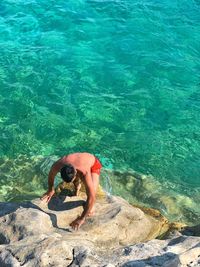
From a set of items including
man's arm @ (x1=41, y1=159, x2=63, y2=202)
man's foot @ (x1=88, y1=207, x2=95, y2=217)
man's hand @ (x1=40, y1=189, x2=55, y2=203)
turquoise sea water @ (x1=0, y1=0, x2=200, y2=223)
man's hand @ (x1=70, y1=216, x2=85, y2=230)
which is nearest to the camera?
man's hand @ (x1=70, y1=216, x2=85, y2=230)

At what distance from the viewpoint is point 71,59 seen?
16.5m

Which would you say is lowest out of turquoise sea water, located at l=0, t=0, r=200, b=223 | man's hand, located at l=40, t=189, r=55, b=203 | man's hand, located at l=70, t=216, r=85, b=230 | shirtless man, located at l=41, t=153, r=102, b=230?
turquoise sea water, located at l=0, t=0, r=200, b=223

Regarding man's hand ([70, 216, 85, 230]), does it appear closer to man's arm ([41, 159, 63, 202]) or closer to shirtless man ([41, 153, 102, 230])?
shirtless man ([41, 153, 102, 230])

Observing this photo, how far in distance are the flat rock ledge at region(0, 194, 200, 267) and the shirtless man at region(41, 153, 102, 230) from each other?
6.6 inches

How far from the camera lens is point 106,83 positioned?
15.5 meters

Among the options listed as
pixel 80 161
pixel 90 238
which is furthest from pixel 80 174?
pixel 90 238

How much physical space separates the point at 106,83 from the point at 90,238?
8.48 metres

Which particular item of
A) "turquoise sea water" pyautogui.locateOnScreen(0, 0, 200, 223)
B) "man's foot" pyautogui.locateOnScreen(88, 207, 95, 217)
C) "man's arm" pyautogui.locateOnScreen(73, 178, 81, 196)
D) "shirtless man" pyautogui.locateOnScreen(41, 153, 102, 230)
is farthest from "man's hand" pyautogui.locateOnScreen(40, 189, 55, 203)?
"turquoise sea water" pyautogui.locateOnScreen(0, 0, 200, 223)

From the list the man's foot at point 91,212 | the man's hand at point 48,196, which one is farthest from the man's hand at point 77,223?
the man's hand at point 48,196

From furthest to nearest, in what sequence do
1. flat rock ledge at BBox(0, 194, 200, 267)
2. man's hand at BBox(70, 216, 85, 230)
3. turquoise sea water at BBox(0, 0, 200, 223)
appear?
1. turquoise sea water at BBox(0, 0, 200, 223)
2. man's hand at BBox(70, 216, 85, 230)
3. flat rock ledge at BBox(0, 194, 200, 267)

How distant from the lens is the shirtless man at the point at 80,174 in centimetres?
782

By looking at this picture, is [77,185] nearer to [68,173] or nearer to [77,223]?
[77,223]

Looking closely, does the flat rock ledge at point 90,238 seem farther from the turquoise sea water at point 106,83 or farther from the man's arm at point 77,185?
the turquoise sea water at point 106,83

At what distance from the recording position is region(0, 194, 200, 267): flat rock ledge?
6594mm
